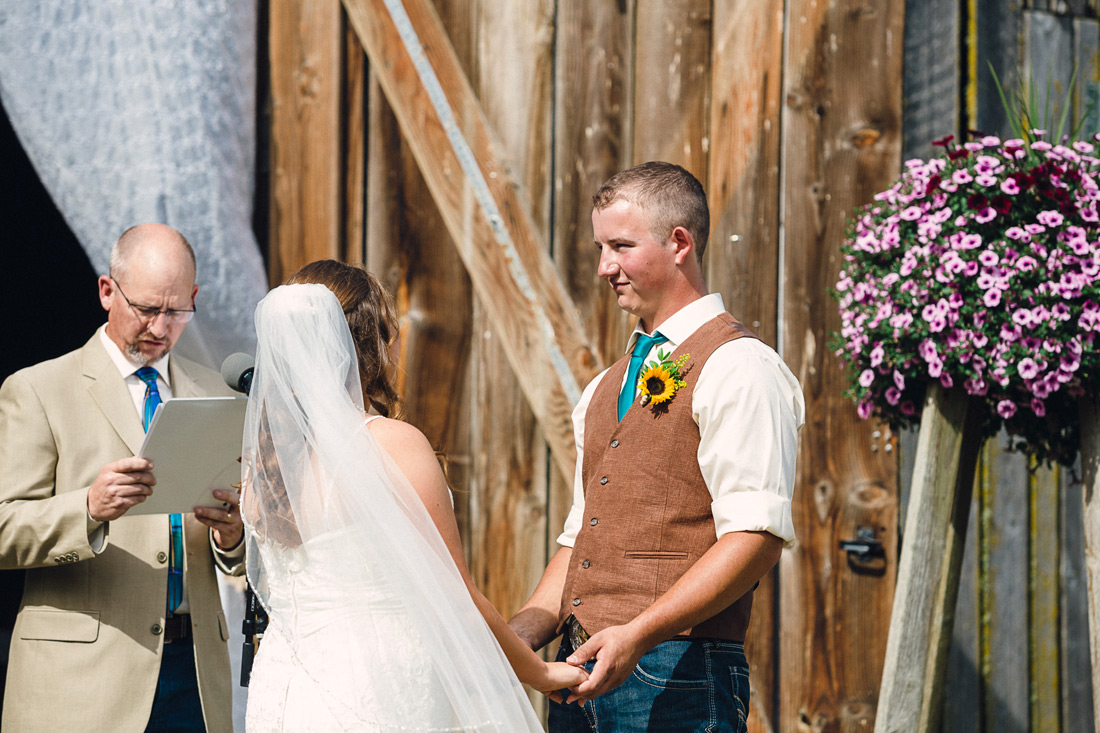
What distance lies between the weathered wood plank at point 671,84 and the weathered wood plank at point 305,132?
975 mm

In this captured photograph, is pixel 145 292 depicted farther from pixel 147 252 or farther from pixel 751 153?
pixel 751 153

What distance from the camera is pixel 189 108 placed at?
3.15m

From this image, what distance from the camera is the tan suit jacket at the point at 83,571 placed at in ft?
7.98

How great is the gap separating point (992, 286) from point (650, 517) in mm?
1206

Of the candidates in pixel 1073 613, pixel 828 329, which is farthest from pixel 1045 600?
pixel 828 329

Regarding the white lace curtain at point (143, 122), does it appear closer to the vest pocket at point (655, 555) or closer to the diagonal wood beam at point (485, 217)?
the diagonal wood beam at point (485, 217)

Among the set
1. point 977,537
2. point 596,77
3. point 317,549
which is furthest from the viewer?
point 977,537

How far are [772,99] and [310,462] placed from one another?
83.6 inches

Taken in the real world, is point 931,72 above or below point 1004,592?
above

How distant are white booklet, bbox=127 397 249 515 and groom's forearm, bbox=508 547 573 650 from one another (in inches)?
30.1

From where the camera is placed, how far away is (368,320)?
209 cm

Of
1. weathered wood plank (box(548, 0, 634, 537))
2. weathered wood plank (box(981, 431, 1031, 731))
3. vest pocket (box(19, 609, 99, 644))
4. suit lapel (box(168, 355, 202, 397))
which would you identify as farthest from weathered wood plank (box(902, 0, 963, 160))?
vest pocket (box(19, 609, 99, 644))

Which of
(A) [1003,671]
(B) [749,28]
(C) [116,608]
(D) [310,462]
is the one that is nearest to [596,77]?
(B) [749,28]

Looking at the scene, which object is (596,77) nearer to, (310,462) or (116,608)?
(310,462)
